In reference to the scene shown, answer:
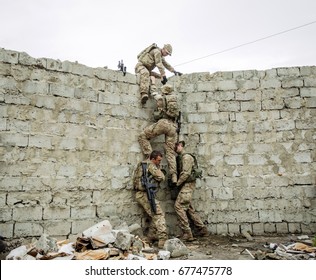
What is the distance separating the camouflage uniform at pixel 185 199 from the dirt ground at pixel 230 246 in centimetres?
32

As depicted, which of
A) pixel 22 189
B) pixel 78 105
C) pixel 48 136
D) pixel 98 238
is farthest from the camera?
pixel 78 105

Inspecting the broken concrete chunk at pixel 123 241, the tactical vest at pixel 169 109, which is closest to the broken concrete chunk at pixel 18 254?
the broken concrete chunk at pixel 123 241

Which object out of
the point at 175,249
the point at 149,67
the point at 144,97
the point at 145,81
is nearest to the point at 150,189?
the point at 175,249

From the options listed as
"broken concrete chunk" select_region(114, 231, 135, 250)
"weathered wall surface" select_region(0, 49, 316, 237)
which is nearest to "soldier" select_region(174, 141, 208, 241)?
"weathered wall surface" select_region(0, 49, 316, 237)

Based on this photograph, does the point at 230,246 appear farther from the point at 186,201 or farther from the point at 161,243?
the point at 161,243

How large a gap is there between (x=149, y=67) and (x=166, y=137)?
1.64m

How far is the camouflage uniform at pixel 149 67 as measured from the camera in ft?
20.1

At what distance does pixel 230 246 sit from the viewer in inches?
207

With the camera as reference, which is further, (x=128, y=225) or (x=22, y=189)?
(x=128, y=225)

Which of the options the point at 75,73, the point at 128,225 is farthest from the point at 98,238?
the point at 75,73
